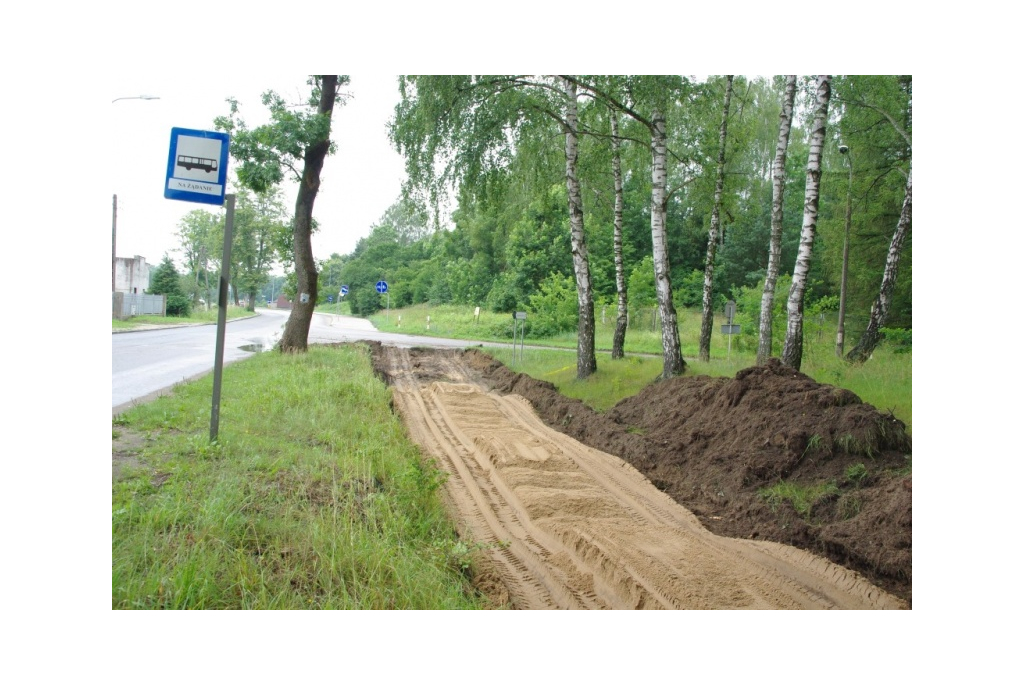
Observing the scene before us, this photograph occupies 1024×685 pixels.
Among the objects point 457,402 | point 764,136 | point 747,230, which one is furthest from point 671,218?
point 457,402

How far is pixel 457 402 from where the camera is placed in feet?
33.2

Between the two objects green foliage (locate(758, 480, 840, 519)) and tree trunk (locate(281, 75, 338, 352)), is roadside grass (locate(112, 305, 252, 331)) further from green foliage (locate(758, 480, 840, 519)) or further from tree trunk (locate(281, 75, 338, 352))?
green foliage (locate(758, 480, 840, 519))

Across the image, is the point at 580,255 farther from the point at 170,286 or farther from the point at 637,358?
the point at 170,286

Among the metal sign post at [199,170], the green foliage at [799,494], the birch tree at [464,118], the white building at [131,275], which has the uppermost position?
the birch tree at [464,118]

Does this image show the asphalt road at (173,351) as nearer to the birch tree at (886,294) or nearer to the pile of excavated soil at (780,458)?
the pile of excavated soil at (780,458)

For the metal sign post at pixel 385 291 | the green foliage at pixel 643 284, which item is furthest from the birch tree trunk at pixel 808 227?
the metal sign post at pixel 385 291

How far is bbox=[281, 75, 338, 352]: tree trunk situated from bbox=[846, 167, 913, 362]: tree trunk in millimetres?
7045

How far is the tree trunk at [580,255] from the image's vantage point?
10734 millimetres

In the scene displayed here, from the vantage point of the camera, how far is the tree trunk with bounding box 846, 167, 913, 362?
28.1ft

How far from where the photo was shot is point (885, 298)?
8953 mm

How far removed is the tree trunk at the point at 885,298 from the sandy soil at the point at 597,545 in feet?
13.6

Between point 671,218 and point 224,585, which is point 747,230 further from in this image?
point 224,585

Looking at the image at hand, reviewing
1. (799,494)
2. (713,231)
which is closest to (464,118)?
(799,494)

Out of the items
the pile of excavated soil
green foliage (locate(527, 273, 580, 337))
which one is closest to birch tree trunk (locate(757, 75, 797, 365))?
the pile of excavated soil
